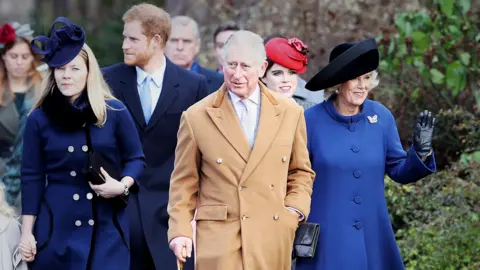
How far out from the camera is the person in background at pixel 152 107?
9.57 m

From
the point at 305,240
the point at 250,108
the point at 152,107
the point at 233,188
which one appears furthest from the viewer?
the point at 152,107

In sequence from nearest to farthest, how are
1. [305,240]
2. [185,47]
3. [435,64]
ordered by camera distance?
[305,240], [185,47], [435,64]

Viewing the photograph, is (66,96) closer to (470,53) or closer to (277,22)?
(470,53)

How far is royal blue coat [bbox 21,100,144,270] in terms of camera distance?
8430 millimetres

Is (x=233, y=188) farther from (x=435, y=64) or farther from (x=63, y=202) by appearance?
(x=435, y=64)

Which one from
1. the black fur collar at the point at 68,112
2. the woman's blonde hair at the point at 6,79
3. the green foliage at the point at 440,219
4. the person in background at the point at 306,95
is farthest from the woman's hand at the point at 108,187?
the woman's blonde hair at the point at 6,79

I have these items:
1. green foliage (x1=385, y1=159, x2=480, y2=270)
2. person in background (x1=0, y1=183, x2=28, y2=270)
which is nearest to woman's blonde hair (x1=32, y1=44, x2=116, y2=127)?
person in background (x1=0, y1=183, x2=28, y2=270)

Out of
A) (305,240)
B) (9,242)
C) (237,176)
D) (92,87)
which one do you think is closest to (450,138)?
(305,240)

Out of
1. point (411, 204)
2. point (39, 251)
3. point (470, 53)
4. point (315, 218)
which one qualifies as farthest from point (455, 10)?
point (39, 251)

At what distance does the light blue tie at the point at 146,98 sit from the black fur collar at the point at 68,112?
1.25 metres

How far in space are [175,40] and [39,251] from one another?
14.6ft

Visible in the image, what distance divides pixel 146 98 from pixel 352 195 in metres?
2.02

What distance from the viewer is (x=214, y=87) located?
11.9 m

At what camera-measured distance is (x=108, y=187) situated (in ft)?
27.5
